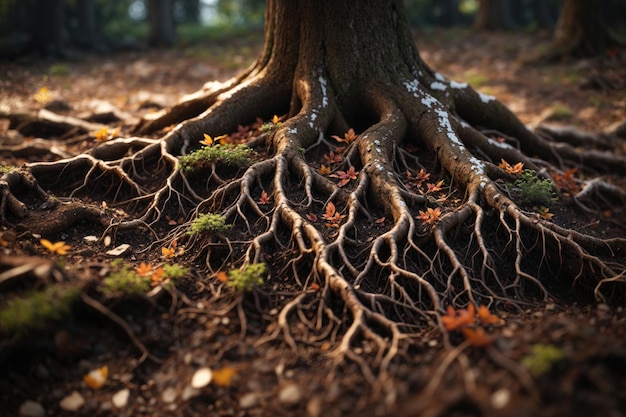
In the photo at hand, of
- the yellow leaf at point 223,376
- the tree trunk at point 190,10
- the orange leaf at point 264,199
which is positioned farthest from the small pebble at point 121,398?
the tree trunk at point 190,10

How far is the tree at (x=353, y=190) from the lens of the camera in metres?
4.41

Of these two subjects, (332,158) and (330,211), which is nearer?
(330,211)

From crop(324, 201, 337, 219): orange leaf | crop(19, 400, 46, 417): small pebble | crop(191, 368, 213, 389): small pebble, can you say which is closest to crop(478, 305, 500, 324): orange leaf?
crop(324, 201, 337, 219): orange leaf

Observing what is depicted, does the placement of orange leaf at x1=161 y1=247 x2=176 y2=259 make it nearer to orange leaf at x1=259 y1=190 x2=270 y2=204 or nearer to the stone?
the stone

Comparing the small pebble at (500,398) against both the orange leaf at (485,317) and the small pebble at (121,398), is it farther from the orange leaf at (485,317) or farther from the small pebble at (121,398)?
the small pebble at (121,398)

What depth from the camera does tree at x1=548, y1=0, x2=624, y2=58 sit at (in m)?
12.5

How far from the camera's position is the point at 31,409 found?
3412 millimetres

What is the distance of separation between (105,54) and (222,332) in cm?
1523

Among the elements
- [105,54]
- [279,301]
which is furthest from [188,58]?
[279,301]

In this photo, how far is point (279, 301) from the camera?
418cm

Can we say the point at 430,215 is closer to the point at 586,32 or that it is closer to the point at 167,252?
A: the point at 167,252

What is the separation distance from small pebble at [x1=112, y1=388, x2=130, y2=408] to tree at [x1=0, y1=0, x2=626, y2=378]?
1.10 m

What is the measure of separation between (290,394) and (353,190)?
8.33 feet

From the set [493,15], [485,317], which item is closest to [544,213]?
[485,317]
